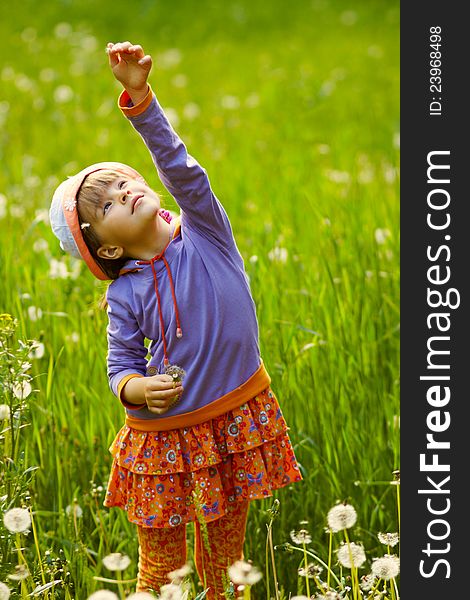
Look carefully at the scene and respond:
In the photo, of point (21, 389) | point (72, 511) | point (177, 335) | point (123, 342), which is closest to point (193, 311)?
point (177, 335)

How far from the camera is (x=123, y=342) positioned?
7.09 feet

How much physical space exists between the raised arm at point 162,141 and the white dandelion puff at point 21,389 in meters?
0.50

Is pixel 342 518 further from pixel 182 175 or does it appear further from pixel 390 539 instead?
pixel 182 175

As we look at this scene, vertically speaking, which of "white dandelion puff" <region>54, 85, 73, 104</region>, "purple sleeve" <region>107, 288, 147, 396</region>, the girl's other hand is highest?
"white dandelion puff" <region>54, 85, 73, 104</region>

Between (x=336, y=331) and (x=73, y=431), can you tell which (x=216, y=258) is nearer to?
(x=73, y=431)

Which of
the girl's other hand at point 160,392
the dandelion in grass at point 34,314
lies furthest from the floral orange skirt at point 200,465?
the dandelion in grass at point 34,314

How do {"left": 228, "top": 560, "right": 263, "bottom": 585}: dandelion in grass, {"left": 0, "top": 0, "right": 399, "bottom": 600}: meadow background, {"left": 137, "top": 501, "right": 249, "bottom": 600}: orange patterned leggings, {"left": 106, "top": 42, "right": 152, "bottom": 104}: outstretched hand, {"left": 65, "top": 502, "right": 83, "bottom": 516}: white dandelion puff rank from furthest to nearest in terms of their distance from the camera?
{"left": 0, "top": 0, "right": 399, "bottom": 600}: meadow background < {"left": 65, "top": 502, "right": 83, "bottom": 516}: white dandelion puff < {"left": 137, "top": 501, "right": 249, "bottom": 600}: orange patterned leggings < {"left": 106, "top": 42, "right": 152, "bottom": 104}: outstretched hand < {"left": 228, "top": 560, "right": 263, "bottom": 585}: dandelion in grass

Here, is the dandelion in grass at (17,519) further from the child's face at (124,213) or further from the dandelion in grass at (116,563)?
the child's face at (124,213)

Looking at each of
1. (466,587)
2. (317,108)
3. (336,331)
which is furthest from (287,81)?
(466,587)

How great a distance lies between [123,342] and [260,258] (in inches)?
55.7

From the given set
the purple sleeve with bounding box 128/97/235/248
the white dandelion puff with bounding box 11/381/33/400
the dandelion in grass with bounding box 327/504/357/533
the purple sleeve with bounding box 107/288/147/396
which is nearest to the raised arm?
the purple sleeve with bounding box 128/97/235/248

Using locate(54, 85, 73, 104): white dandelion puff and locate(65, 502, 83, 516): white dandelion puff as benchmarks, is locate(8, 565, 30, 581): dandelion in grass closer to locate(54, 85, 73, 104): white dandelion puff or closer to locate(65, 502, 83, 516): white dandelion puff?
locate(65, 502, 83, 516): white dandelion puff

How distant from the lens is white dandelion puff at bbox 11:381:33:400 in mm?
2047

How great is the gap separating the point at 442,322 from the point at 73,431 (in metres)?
1.17
